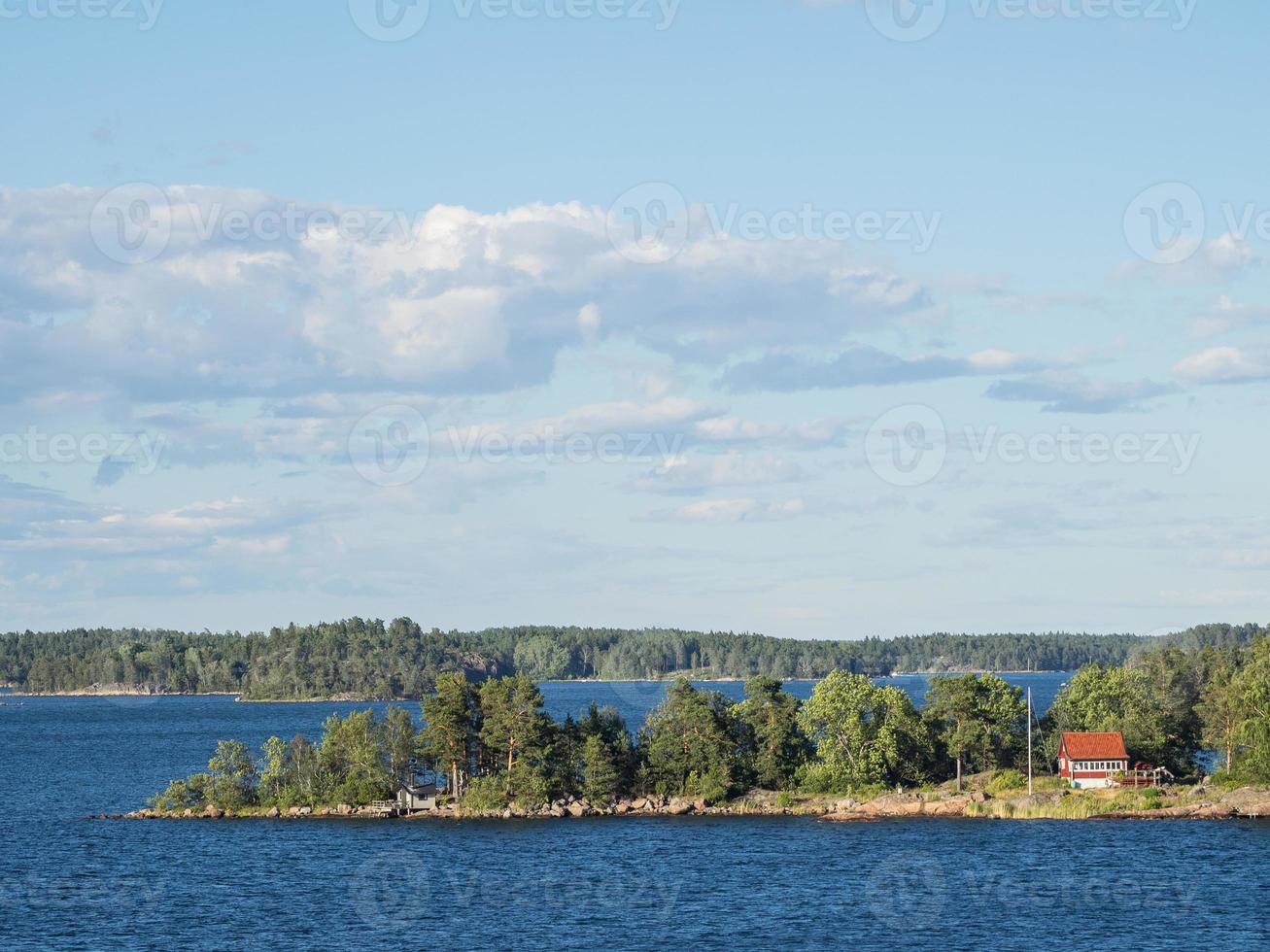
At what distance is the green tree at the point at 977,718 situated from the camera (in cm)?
12150

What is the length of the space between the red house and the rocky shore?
2240mm

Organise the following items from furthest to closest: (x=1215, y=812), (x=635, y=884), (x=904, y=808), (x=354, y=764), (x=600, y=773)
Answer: (x=354, y=764) < (x=600, y=773) < (x=904, y=808) < (x=1215, y=812) < (x=635, y=884)

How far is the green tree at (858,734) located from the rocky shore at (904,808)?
205 centimetres

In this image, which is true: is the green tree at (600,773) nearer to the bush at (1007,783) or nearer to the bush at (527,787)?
the bush at (527,787)

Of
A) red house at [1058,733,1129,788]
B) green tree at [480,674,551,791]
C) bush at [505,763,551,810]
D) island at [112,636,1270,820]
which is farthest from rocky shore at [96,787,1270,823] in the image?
green tree at [480,674,551,791]

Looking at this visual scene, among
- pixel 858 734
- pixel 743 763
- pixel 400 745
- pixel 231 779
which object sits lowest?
pixel 231 779

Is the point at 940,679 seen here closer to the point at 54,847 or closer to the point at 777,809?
the point at 777,809

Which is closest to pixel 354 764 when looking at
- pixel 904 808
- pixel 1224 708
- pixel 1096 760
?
pixel 904 808

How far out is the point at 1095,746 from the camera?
120750 millimetres

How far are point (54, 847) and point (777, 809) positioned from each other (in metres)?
53.9

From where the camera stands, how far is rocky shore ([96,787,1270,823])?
115 meters

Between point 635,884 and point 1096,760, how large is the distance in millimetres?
45509

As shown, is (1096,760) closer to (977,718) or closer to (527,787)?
(977,718)

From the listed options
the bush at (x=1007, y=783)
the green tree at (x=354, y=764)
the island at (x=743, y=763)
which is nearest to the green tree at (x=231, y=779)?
the island at (x=743, y=763)
